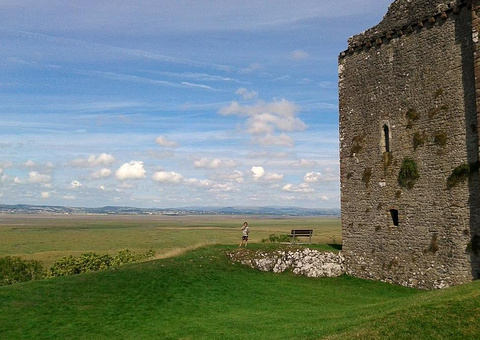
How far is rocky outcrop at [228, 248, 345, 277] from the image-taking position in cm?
2314

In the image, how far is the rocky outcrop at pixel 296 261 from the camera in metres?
23.1

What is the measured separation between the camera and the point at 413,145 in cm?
2097

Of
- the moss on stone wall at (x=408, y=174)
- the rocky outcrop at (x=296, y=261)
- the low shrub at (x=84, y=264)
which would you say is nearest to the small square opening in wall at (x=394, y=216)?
the moss on stone wall at (x=408, y=174)

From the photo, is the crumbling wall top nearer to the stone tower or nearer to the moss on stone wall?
the stone tower

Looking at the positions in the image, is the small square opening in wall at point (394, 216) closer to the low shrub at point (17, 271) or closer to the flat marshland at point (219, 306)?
the flat marshland at point (219, 306)

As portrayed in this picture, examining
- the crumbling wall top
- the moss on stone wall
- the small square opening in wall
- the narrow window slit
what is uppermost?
the crumbling wall top

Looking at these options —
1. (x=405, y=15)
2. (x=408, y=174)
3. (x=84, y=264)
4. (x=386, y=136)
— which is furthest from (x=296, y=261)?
(x=84, y=264)

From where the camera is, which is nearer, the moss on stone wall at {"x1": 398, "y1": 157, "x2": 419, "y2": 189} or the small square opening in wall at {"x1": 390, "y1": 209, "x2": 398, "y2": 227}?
the moss on stone wall at {"x1": 398, "y1": 157, "x2": 419, "y2": 189}

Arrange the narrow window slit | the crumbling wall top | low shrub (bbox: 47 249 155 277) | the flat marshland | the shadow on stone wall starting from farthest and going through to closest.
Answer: low shrub (bbox: 47 249 155 277) → the narrow window slit → the crumbling wall top → the shadow on stone wall → the flat marshland

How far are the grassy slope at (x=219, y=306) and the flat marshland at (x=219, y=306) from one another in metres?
0.03

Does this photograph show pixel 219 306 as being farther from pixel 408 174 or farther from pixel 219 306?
pixel 408 174

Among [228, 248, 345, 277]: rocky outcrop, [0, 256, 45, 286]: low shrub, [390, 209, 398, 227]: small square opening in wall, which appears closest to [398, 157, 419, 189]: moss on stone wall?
[390, 209, 398, 227]: small square opening in wall

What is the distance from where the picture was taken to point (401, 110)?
21734 mm

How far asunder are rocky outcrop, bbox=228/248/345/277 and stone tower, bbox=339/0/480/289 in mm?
952
